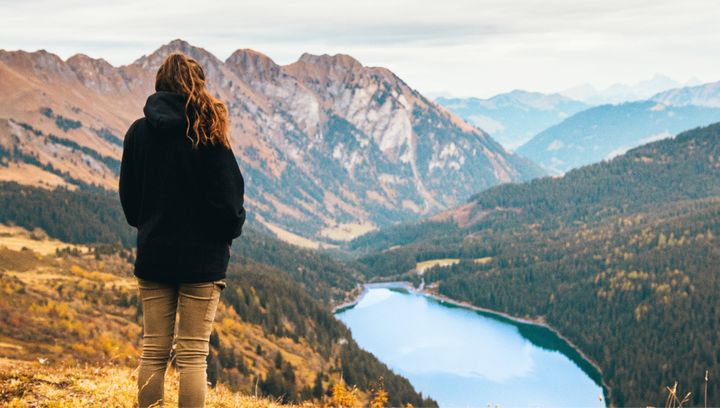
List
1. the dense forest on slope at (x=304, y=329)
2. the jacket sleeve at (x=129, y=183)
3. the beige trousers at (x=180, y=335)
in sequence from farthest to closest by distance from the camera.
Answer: the dense forest on slope at (x=304, y=329), the jacket sleeve at (x=129, y=183), the beige trousers at (x=180, y=335)

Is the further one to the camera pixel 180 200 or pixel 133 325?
pixel 133 325

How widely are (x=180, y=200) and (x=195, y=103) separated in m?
1.52

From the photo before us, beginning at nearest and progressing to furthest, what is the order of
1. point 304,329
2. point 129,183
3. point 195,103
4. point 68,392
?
point 195,103, point 129,183, point 68,392, point 304,329

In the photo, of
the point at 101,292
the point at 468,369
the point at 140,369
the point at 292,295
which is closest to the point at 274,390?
the point at 101,292

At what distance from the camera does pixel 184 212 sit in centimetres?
986

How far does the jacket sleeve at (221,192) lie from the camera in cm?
984

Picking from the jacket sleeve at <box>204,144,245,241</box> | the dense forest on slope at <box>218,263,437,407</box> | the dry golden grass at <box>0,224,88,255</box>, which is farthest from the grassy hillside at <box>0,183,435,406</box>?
the jacket sleeve at <box>204,144,245,241</box>

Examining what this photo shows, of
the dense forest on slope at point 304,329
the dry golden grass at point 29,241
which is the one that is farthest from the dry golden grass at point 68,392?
the dry golden grass at point 29,241

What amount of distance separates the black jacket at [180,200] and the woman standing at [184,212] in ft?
0.05

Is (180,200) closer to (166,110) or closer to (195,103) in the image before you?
(166,110)

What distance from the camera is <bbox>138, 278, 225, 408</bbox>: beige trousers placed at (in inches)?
389

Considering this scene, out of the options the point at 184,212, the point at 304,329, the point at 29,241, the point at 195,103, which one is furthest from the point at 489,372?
the point at 195,103

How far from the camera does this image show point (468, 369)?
16862 cm

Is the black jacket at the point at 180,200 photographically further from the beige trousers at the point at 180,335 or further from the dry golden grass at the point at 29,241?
the dry golden grass at the point at 29,241
